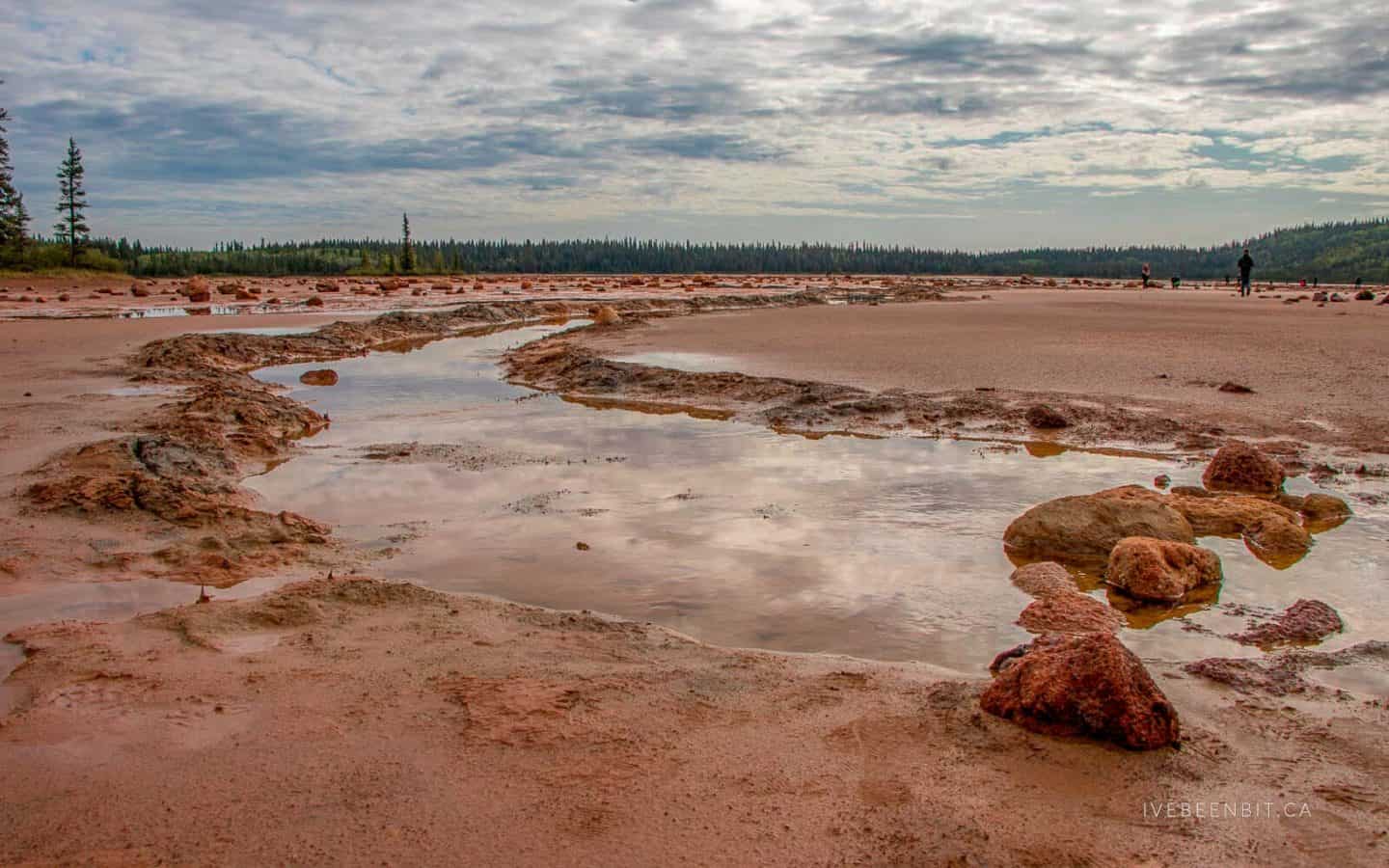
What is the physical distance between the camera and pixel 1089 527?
20.6ft

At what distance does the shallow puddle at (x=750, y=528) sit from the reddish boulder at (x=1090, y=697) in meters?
0.71

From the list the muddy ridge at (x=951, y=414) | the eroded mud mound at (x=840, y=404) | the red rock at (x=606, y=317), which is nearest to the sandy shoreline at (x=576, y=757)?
the muddy ridge at (x=951, y=414)

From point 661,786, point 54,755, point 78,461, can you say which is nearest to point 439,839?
point 661,786

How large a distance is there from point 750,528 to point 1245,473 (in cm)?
420

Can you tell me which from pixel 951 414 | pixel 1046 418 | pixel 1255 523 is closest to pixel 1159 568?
pixel 1255 523

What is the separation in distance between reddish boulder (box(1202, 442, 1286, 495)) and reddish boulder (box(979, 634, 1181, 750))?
462cm

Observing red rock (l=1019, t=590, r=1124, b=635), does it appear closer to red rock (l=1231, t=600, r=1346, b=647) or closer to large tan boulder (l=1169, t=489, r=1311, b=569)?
red rock (l=1231, t=600, r=1346, b=647)

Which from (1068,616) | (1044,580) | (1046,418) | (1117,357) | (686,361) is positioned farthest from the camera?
(686,361)

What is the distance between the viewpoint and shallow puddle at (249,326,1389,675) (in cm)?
519

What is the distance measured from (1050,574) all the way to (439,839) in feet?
13.3

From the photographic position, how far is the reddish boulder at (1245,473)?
7.56 m

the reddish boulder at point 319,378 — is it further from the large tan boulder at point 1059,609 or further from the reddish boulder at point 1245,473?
the reddish boulder at point 1245,473

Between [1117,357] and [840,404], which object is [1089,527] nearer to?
[840,404]

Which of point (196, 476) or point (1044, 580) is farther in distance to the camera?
point (196, 476)
